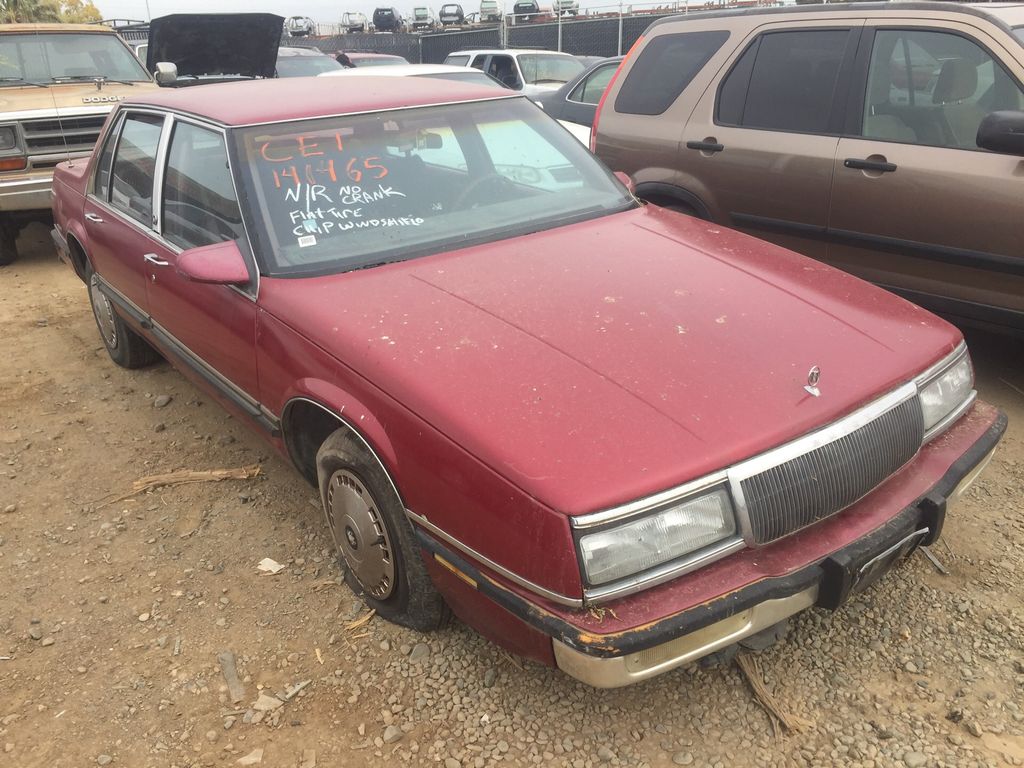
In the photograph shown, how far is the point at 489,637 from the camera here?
2.17 metres

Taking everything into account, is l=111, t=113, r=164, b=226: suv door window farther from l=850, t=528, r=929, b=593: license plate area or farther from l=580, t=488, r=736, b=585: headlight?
l=850, t=528, r=929, b=593: license plate area

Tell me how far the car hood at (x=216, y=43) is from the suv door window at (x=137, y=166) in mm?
4510

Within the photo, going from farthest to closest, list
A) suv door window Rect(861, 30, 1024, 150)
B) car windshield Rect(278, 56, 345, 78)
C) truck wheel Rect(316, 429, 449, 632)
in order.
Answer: car windshield Rect(278, 56, 345, 78) < suv door window Rect(861, 30, 1024, 150) < truck wheel Rect(316, 429, 449, 632)

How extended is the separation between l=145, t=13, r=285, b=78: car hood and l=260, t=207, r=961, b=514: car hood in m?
6.56

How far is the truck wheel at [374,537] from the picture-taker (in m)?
2.39

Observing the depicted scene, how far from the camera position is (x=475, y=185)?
3.24 meters

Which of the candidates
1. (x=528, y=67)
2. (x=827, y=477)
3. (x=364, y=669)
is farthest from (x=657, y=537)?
(x=528, y=67)

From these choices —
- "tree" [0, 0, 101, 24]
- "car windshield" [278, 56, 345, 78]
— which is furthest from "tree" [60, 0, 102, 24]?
"car windshield" [278, 56, 345, 78]

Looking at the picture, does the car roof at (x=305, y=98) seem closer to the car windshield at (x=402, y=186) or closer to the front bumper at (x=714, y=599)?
the car windshield at (x=402, y=186)

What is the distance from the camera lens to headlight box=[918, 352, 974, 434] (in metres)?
2.42

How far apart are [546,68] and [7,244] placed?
8.73 m

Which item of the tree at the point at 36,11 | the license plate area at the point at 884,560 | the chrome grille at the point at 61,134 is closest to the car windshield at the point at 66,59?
the chrome grille at the point at 61,134

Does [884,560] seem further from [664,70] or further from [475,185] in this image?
[664,70]

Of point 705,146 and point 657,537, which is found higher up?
point 705,146
